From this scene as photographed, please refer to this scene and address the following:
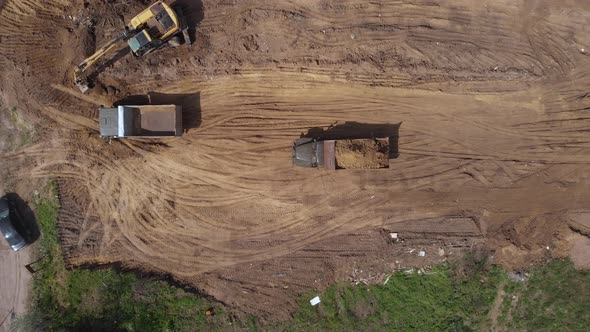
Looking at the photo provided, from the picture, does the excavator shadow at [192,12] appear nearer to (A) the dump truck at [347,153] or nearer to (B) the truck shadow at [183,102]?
(B) the truck shadow at [183,102]

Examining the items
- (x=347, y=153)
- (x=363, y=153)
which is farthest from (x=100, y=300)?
(x=363, y=153)

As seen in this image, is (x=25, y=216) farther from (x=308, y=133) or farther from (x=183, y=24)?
(x=308, y=133)

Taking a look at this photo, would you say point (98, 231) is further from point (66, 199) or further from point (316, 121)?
point (316, 121)

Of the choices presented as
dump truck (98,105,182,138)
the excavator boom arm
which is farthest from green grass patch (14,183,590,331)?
the excavator boom arm

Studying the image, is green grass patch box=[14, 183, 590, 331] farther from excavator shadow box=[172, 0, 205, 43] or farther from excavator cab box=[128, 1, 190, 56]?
excavator shadow box=[172, 0, 205, 43]

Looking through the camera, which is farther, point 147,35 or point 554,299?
point 554,299

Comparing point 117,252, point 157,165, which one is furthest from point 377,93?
point 117,252
